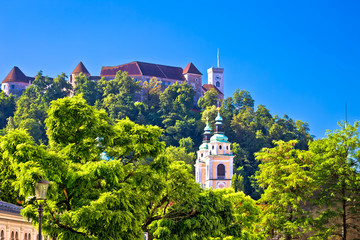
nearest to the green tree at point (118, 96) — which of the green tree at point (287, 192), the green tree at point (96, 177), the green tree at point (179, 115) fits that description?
the green tree at point (179, 115)

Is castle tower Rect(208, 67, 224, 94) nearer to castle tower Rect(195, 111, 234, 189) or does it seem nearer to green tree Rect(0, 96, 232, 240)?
castle tower Rect(195, 111, 234, 189)

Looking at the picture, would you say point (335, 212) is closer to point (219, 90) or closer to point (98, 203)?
point (98, 203)

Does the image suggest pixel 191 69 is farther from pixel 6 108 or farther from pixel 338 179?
pixel 338 179

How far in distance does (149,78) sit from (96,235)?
14818cm

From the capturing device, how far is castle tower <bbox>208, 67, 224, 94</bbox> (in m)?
187

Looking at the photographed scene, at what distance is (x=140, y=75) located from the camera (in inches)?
6796

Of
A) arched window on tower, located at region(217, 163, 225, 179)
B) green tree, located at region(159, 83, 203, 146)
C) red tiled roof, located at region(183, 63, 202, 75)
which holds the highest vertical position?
red tiled roof, located at region(183, 63, 202, 75)

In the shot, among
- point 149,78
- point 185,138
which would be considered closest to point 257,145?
point 185,138

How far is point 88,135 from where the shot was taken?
27984 millimetres

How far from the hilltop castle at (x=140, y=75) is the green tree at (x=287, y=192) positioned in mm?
119816

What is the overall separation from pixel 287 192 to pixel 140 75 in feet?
417

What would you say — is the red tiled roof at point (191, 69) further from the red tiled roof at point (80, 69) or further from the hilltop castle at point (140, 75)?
the red tiled roof at point (80, 69)

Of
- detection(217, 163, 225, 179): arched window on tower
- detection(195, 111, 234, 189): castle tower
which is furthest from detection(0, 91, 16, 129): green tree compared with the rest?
detection(217, 163, 225, 179): arched window on tower

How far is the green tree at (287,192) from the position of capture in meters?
46.0
